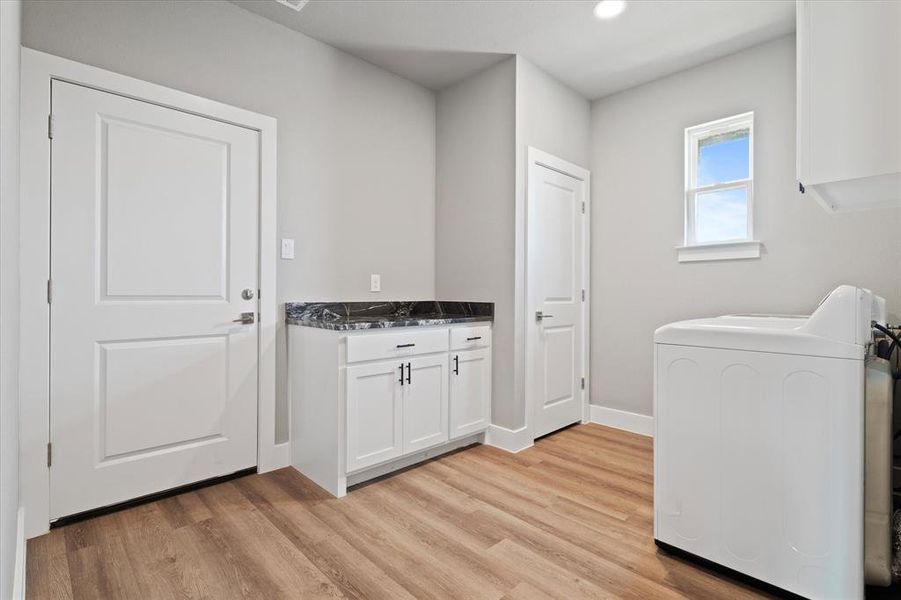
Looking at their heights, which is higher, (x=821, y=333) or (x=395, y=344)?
(x=821, y=333)

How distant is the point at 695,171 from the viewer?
320 centimetres

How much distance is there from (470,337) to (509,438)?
719 millimetres

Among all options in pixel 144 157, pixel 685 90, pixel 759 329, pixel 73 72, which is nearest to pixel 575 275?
pixel 685 90

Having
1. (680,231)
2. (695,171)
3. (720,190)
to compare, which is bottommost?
(680,231)

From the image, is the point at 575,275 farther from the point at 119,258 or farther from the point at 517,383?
the point at 119,258

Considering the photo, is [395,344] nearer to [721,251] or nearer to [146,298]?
[146,298]

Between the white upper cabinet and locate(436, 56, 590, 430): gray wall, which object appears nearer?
the white upper cabinet

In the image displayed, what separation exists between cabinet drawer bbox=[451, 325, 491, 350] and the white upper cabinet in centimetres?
188

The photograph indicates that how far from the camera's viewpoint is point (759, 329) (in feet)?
5.18

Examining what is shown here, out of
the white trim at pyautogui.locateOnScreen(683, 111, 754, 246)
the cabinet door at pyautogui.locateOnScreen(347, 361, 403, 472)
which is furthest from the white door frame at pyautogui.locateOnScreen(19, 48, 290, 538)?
the white trim at pyautogui.locateOnScreen(683, 111, 754, 246)

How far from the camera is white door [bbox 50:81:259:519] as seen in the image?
199 cm

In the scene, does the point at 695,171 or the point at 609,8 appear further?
the point at 695,171

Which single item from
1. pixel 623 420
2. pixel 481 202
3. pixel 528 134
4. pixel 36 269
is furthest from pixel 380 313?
pixel 623 420

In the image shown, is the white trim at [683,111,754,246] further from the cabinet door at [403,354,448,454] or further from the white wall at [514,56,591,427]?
the cabinet door at [403,354,448,454]
